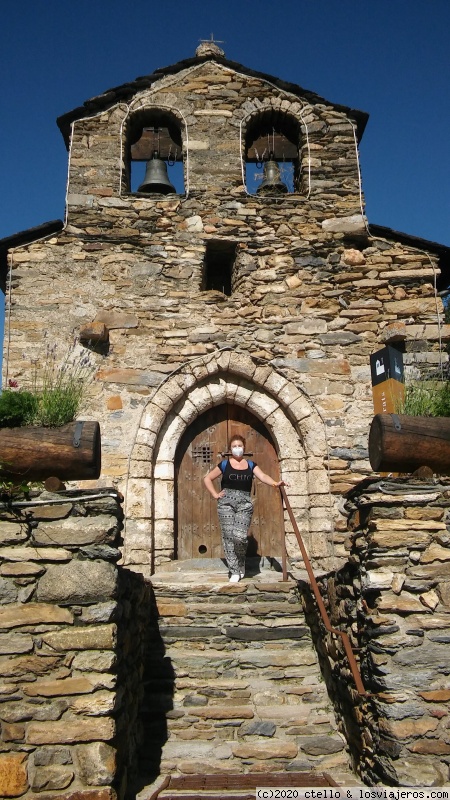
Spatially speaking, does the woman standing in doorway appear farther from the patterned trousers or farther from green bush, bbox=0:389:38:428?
green bush, bbox=0:389:38:428

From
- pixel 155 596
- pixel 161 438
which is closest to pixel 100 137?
pixel 161 438

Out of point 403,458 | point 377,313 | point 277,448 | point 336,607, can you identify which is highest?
point 377,313

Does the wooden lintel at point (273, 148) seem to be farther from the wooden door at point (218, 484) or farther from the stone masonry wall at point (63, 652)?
the stone masonry wall at point (63, 652)

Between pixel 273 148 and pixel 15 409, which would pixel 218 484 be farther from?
pixel 273 148

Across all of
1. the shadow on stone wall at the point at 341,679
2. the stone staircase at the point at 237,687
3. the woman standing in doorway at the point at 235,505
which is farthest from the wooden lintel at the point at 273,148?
the shadow on stone wall at the point at 341,679

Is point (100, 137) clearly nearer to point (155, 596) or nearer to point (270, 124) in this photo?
point (270, 124)

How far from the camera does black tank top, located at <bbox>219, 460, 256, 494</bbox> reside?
605 cm

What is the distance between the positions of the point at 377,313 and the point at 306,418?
4.99 feet

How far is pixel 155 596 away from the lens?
224 inches

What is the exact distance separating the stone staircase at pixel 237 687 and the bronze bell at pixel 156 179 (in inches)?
185

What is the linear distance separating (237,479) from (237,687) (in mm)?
1860

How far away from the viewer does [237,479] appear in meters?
6.04

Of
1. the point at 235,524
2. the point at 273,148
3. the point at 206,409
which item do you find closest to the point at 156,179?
the point at 273,148

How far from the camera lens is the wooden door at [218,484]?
7016 mm
